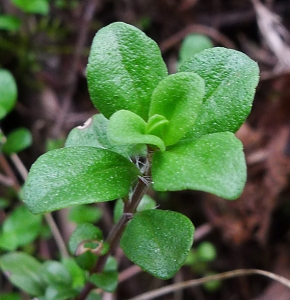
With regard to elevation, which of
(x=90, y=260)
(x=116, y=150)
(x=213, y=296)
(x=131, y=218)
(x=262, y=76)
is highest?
(x=116, y=150)

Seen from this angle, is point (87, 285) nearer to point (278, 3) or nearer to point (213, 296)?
point (213, 296)

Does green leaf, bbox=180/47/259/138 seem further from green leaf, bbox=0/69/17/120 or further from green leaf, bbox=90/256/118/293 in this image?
green leaf, bbox=0/69/17/120

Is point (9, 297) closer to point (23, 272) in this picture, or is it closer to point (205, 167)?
point (23, 272)

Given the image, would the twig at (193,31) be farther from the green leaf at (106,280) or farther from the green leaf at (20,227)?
the green leaf at (106,280)

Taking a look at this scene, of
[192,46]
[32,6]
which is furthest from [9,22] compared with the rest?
[192,46]

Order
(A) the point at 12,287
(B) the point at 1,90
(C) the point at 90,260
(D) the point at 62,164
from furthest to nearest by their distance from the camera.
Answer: (A) the point at 12,287 < (B) the point at 1,90 < (C) the point at 90,260 < (D) the point at 62,164

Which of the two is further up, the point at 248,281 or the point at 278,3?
the point at 278,3

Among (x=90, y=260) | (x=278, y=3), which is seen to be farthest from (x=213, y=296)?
(x=278, y=3)
